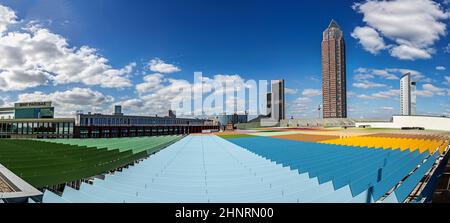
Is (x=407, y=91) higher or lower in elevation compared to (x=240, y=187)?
higher

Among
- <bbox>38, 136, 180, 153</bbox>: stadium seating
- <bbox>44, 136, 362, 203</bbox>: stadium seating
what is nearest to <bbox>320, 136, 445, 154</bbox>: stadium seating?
<bbox>44, 136, 362, 203</bbox>: stadium seating

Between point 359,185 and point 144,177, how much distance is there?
2365 millimetres

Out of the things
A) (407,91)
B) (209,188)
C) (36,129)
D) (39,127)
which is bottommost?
(36,129)

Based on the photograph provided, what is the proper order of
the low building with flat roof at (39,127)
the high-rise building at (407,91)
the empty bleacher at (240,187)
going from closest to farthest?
1. the empty bleacher at (240,187)
2. the high-rise building at (407,91)
3. the low building with flat roof at (39,127)

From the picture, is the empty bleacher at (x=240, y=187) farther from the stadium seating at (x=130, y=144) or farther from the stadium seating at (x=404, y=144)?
the stadium seating at (x=404, y=144)

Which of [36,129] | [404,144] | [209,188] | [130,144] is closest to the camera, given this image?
[209,188]

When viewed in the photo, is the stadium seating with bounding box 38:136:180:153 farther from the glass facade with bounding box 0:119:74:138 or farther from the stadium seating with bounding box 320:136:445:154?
the glass facade with bounding box 0:119:74:138

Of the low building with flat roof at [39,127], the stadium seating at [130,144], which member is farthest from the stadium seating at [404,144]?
the low building with flat roof at [39,127]

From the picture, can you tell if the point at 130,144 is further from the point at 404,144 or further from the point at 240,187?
the point at 404,144

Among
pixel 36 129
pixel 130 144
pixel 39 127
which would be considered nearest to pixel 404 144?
pixel 130 144

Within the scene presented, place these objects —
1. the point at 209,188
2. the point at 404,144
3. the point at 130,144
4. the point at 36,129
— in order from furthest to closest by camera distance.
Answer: the point at 36,129 < the point at 130,144 < the point at 404,144 < the point at 209,188

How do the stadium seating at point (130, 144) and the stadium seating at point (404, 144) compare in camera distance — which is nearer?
the stadium seating at point (404, 144)
